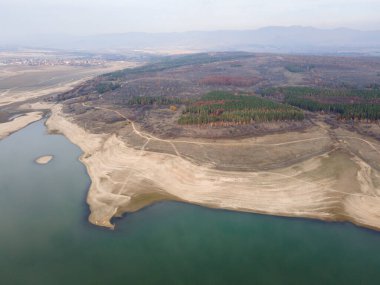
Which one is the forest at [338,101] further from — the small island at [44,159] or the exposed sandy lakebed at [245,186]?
the small island at [44,159]

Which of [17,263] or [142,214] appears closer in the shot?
[17,263]

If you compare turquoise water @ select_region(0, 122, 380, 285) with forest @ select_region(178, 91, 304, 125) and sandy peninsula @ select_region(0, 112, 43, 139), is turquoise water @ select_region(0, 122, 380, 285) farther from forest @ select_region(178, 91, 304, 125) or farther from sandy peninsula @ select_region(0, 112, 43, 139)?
sandy peninsula @ select_region(0, 112, 43, 139)

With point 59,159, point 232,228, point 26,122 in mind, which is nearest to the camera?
point 232,228

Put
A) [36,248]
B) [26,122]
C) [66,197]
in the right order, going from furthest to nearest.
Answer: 1. [26,122]
2. [66,197]
3. [36,248]

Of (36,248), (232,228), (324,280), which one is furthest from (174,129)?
(324,280)

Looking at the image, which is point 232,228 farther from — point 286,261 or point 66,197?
point 66,197
